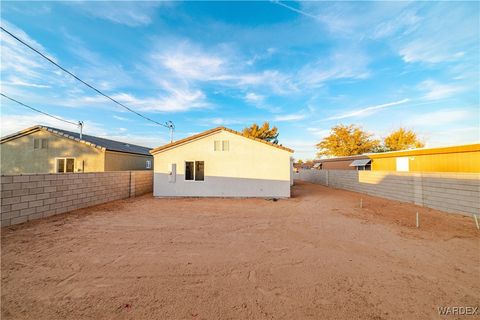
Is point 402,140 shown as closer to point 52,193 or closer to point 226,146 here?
point 226,146

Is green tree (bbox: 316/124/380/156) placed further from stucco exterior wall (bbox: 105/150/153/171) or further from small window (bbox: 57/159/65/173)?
small window (bbox: 57/159/65/173)

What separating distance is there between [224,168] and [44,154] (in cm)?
1314

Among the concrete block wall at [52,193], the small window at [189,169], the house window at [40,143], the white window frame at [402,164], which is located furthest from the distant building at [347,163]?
the house window at [40,143]

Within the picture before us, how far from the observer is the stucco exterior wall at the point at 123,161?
42.0ft

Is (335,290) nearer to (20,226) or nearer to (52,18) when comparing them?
(20,226)

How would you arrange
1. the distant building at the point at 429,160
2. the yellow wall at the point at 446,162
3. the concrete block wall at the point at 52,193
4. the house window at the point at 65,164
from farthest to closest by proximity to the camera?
the house window at the point at 65,164 < the distant building at the point at 429,160 < the yellow wall at the point at 446,162 < the concrete block wall at the point at 52,193

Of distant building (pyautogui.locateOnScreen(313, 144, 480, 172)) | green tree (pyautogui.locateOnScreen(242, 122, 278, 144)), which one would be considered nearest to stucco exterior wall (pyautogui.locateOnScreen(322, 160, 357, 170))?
distant building (pyautogui.locateOnScreen(313, 144, 480, 172))

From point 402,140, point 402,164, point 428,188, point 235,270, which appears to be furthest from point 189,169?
point 402,140

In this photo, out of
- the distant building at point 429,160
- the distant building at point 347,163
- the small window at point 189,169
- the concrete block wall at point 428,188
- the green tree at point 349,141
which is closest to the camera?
the concrete block wall at point 428,188

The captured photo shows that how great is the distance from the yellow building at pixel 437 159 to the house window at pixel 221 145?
12.5m

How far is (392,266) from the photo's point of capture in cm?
336

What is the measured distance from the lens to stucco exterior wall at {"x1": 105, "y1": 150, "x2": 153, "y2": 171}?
42.0ft

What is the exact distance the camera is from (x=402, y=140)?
26.0m

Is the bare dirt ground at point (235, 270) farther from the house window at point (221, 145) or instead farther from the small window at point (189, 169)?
the house window at point (221, 145)
